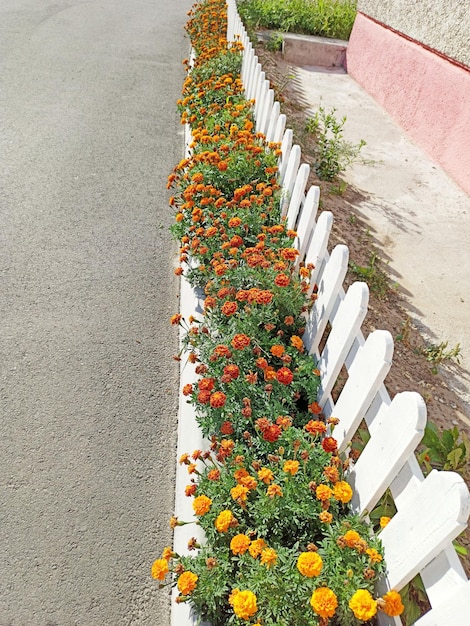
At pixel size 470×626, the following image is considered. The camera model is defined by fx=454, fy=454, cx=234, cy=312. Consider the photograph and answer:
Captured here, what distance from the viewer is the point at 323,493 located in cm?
154

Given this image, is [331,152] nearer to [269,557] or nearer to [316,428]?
[316,428]

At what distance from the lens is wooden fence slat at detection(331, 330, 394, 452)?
1.59 m

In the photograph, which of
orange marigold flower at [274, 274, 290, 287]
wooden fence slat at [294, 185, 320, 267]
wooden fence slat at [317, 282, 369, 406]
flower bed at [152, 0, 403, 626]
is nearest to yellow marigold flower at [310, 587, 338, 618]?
flower bed at [152, 0, 403, 626]

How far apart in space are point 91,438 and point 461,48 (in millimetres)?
5258

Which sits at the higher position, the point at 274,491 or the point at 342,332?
the point at 342,332

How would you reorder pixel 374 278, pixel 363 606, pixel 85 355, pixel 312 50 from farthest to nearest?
1. pixel 312 50
2. pixel 374 278
3. pixel 85 355
4. pixel 363 606

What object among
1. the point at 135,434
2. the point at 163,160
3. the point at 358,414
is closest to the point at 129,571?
the point at 135,434

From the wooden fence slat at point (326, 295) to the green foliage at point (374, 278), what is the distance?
3.75 ft

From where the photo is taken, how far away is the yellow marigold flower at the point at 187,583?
1453 mm

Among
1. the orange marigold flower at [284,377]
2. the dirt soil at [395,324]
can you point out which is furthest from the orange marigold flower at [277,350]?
the dirt soil at [395,324]

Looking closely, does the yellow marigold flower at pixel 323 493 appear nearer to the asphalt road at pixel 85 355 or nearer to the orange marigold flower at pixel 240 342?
the orange marigold flower at pixel 240 342

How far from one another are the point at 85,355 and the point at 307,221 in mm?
1573

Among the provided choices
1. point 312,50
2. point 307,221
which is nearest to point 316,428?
point 307,221

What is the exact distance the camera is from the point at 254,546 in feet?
4.80
